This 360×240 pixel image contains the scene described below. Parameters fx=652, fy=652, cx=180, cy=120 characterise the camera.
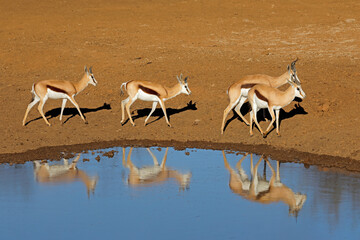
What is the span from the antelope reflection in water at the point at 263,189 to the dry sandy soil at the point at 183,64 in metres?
1.42

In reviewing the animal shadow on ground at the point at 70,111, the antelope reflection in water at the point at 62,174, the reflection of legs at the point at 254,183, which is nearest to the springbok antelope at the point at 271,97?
the reflection of legs at the point at 254,183

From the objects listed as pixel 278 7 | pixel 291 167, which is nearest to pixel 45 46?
pixel 278 7

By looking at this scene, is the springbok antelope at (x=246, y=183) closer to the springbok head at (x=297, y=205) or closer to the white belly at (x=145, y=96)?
the springbok head at (x=297, y=205)

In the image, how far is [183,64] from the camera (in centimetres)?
2219

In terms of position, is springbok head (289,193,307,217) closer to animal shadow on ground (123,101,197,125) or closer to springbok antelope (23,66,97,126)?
animal shadow on ground (123,101,197,125)

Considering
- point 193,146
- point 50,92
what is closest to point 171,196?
point 193,146

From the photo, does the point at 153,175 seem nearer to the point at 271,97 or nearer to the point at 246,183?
the point at 246,183

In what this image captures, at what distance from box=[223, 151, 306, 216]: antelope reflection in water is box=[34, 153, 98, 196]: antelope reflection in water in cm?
270

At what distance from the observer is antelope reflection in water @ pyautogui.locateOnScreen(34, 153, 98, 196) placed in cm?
1254

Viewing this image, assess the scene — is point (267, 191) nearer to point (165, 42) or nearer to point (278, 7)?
point (165, 42)

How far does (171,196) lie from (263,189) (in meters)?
1.76

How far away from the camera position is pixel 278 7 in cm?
3291

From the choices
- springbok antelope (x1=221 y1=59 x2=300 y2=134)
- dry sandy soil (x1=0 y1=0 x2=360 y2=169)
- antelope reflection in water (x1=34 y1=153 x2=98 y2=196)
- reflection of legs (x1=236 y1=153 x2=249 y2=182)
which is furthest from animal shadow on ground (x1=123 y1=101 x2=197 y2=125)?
antelope reflection in water (x1=34 y1=153 x2=98 y2=196)

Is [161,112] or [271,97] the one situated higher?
[271,97]
